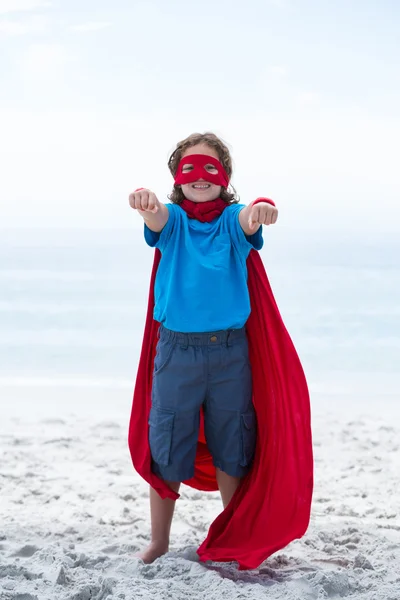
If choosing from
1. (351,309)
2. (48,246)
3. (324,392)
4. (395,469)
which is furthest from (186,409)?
(48,246)

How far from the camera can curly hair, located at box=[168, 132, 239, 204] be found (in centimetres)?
297

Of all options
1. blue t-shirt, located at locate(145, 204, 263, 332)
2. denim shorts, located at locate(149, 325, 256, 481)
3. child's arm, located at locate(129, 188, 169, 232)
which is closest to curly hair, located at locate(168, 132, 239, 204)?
blue t-shirt, located at locate(145, 204, 263, 332)

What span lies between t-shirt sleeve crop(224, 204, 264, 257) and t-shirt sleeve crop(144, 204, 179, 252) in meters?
0.21

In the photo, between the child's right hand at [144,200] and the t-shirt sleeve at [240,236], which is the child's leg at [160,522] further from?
the child's right hand at [144,200]

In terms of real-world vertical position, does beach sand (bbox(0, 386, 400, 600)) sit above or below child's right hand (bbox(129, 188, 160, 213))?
below

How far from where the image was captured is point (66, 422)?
5.14 m

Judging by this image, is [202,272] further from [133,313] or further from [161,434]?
[133,313]

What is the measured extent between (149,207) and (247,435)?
3.29 ft

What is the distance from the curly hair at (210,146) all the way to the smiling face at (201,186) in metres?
0.03

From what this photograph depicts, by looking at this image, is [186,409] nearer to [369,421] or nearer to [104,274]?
[369,421]

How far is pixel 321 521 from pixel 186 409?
1132mm

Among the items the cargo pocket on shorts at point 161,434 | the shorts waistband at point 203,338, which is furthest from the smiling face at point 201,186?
the cargo pocket on shorts at point 161,434

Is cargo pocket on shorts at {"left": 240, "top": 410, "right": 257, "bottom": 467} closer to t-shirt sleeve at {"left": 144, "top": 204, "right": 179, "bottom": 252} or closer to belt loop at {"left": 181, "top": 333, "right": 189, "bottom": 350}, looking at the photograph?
belt loop at {"left": 181, "top": 333, "right": 189, "bottom": 350}

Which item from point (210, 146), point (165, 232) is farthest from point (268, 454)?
point (210, 146)
